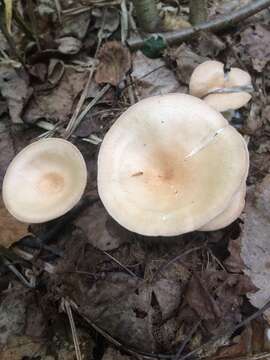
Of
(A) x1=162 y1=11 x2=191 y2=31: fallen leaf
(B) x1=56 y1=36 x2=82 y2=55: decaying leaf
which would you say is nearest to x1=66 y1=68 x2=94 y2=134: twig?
(B) x1=56 y1=36 x2=82 y2=55: decaying leaf

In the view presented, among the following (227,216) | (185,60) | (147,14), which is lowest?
(227,216)

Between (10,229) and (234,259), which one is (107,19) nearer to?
(10,229)

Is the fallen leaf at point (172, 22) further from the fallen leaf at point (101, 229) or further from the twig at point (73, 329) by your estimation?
the twig at point (73, 329)

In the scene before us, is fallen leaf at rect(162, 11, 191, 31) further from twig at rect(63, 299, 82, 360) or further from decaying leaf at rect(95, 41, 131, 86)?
twig at rect(63, 299, 82, 360)

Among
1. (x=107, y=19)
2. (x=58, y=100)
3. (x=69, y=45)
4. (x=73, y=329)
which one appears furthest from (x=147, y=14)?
(x=73, y=329)

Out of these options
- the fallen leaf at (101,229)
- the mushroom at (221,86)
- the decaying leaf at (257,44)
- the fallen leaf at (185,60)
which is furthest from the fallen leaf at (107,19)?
the fallen leaf at (101,229)

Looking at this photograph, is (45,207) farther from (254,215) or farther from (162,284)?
(254,215)

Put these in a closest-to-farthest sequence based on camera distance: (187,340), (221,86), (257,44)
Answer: (187,340)
(221,86)
(257,44)
